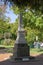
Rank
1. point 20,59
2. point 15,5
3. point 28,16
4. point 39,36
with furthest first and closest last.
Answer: point 39,36, point 28,16, point 20,59, point 15,5

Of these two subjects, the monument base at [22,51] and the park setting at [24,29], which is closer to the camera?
the park setting at [24,29]

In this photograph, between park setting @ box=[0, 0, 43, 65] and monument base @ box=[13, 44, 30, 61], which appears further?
monument base @ box=[13, 44, 30, 61]

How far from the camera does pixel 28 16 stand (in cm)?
2705

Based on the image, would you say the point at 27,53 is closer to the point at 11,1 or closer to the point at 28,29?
the point at 28,29

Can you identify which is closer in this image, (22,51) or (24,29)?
(22,51)

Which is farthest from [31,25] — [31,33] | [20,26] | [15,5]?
[15,5]

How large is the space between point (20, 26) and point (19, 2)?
50.2ft

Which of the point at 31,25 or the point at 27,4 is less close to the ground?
the point at 31,25

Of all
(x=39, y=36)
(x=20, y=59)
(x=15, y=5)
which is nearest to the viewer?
(x=15, y=5)

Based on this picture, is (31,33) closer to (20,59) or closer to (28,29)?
(28,29)

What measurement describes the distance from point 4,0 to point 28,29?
25070mm

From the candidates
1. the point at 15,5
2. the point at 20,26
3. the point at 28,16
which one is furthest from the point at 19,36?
the point at 15,5

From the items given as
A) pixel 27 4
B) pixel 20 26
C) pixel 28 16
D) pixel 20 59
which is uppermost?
pixel 28 16

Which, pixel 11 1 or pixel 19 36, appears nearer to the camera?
pixel 11 1
